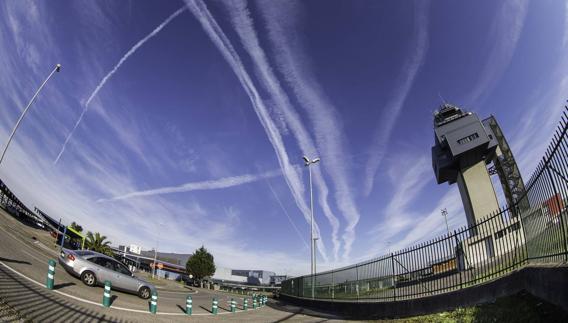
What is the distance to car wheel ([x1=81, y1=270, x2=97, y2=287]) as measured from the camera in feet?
43.5

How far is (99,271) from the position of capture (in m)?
13.5

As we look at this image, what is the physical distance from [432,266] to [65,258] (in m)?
14.7

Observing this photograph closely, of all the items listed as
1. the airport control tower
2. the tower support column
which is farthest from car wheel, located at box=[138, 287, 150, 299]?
the airport control tower

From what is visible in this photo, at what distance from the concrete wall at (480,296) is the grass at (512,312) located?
182 millimetres

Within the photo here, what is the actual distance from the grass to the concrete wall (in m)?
0.18

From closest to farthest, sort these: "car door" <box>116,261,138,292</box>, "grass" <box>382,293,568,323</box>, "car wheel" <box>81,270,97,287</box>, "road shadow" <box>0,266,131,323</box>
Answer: "grass" <box>382,293,568,323</box>, "road shadow" <box>0,266,131,323</box>, "car wheel" <box>81,270,97,287</box>, "car door" <box>116,261,138,292</box>

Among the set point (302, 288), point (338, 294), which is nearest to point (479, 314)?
point (338, 294)

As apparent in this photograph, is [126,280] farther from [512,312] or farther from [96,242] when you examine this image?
[96,242]

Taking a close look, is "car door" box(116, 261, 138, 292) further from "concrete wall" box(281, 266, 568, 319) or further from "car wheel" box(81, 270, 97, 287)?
"concrete wall" box(281, 266, 568, 319)

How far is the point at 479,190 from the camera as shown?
3403 centimetres

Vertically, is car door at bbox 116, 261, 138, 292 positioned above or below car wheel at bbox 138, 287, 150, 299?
above

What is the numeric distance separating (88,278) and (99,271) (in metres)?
0.45

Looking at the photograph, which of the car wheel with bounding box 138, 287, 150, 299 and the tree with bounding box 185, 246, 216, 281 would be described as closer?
the car wheel with bounding box 138, 287, 150, 299

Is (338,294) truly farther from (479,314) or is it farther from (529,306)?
(529,306)
